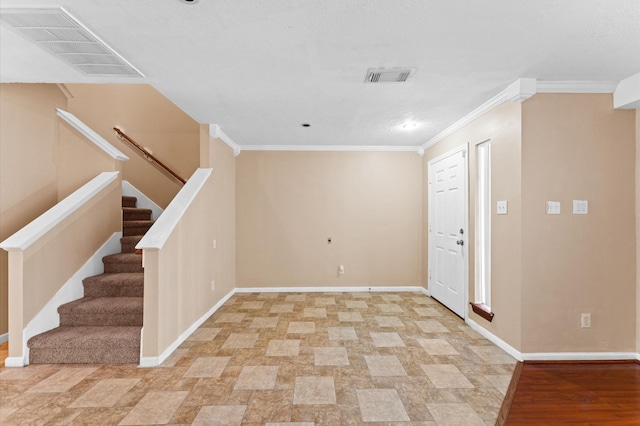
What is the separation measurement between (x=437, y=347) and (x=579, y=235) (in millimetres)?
1724

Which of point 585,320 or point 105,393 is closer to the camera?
point 105,393

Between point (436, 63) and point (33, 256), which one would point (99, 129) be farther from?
point (436, 63)

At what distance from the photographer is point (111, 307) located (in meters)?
3.22

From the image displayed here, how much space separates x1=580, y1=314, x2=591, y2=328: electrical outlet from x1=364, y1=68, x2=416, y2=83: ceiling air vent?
277 cm

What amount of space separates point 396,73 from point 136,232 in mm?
4153

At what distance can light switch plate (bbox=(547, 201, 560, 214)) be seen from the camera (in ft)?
9.94

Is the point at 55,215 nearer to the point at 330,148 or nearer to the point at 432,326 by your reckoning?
the point at 330,148

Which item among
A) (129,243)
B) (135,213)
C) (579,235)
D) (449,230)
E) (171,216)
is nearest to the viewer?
(579,235)

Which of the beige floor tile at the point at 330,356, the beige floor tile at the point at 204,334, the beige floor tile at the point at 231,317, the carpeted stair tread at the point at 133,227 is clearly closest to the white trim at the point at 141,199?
the carpeted stair tread at the point at 133,227

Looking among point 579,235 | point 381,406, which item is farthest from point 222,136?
point 579,235

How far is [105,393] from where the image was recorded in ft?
7.97

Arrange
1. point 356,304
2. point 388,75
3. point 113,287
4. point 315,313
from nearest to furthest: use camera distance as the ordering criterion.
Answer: point 388,75
point 113,287
point 315,313
point 356,304

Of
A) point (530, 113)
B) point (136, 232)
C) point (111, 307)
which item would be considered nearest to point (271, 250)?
point (136, 232)

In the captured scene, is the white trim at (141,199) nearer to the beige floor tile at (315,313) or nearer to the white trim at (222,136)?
the white trim at (222,136)
